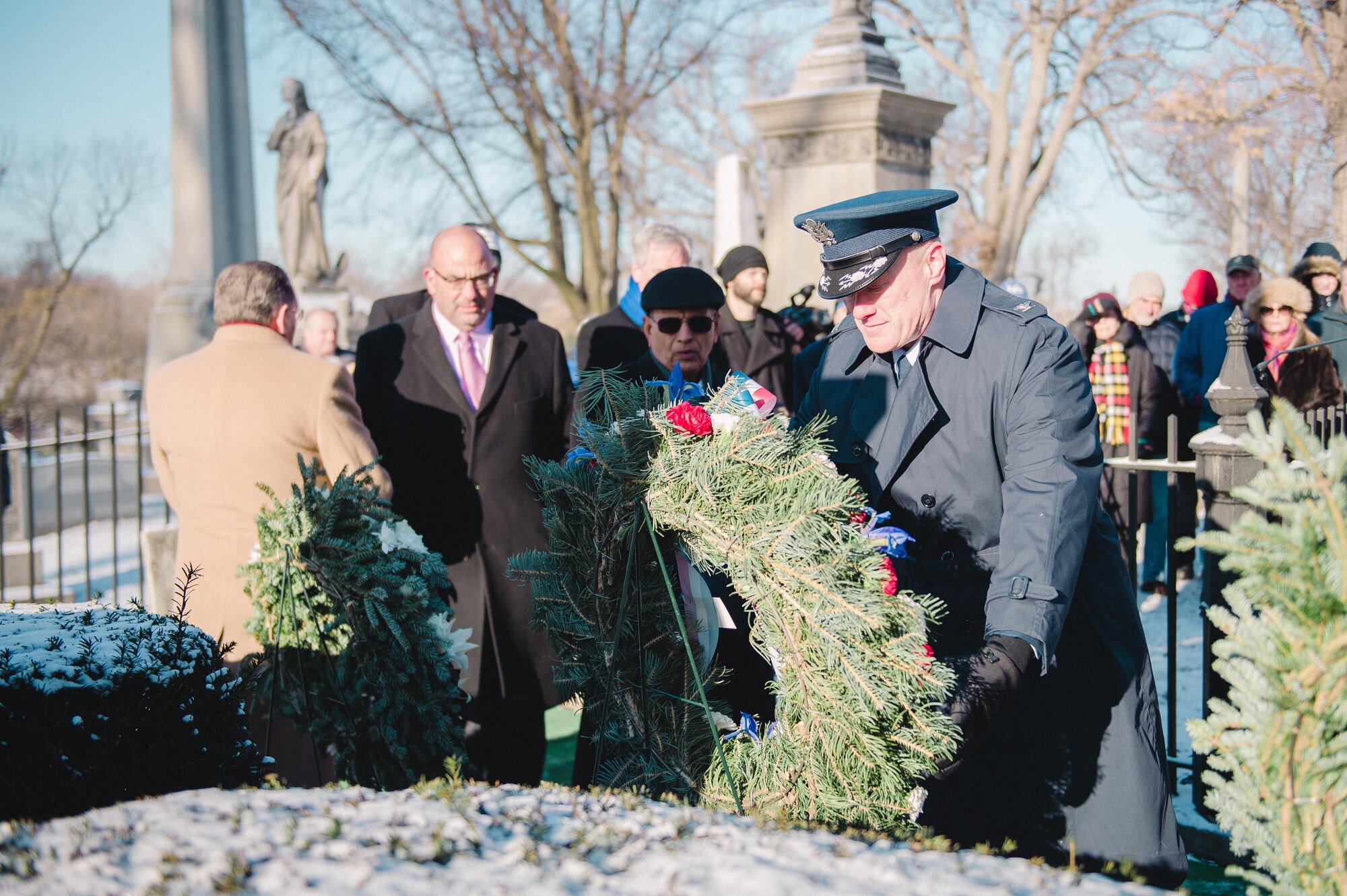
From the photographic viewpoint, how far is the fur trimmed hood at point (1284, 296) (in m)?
5.95

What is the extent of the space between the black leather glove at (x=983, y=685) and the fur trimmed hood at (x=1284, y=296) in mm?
4878

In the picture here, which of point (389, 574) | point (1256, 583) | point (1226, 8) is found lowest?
point (389, 574)

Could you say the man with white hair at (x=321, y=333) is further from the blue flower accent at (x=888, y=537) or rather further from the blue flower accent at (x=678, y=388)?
the blue flower accent at (x=888, y=537)

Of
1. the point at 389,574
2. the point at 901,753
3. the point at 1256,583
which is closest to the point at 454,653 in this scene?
the point at 389,574

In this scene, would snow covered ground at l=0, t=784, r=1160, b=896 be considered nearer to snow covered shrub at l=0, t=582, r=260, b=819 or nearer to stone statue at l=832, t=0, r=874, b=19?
snow covered shrub at l=0, t=582, r=260, b=819

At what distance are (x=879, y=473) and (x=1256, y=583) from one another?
1.24 metres

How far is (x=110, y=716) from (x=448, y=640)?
0.97 m

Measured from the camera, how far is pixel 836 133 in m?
7.73

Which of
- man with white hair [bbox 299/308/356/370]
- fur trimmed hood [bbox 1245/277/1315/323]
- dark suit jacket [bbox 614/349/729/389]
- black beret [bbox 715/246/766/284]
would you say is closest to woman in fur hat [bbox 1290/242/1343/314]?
fur trimmed hood [bbox 1245/277/1315/323]

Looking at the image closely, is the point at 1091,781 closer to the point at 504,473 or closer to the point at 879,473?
the point at 879,473

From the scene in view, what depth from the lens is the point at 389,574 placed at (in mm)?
2707

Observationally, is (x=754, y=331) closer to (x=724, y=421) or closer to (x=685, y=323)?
(x=685, y=323)

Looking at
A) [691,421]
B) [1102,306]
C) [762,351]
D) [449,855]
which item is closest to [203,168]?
[762,351]

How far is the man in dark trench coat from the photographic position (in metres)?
2.32
